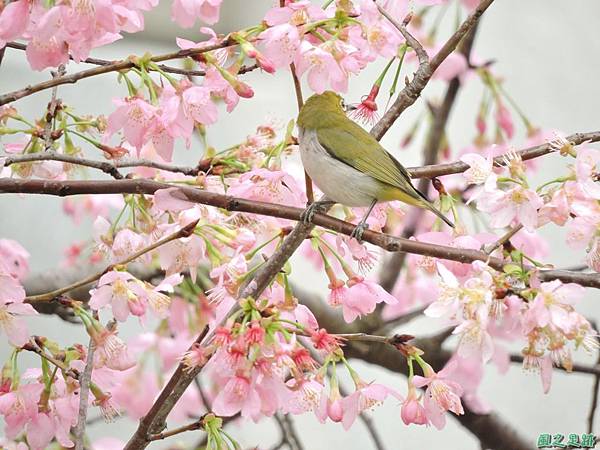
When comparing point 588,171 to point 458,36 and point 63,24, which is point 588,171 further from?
point 63,24

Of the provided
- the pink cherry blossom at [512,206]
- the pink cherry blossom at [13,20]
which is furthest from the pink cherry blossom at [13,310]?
the pink cherry blossom at [512,206]

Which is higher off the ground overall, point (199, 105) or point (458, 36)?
point (458, 36)

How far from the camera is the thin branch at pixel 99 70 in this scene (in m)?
0.75

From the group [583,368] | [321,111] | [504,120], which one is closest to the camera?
[321,111]

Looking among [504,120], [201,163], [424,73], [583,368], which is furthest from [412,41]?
[504,120]

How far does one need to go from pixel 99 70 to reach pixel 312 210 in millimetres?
224

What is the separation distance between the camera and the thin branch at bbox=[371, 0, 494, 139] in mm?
844

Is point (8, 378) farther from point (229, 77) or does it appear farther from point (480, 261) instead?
point (480, 261)

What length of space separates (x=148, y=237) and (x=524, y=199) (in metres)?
0.41

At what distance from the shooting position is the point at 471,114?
2.70 m

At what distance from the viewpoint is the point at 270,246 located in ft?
3.46

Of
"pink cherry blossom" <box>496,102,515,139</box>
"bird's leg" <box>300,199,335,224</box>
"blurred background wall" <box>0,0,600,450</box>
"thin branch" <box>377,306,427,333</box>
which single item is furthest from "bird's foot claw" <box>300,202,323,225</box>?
"blurred background wall" <box>0,0,600,450</box>

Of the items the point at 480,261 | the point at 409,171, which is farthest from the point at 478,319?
the point at 409,171

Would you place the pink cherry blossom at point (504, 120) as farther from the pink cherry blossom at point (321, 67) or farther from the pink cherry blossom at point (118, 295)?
the pink cherry blossom at point (118, 295)
